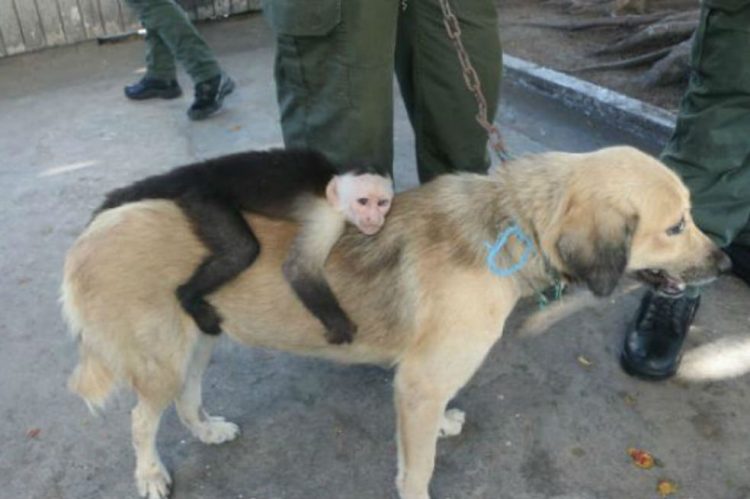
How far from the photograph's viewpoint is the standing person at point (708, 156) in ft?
10.2

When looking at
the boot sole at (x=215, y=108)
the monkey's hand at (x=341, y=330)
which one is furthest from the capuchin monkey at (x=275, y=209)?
the boot sole at (x=215, y=108)

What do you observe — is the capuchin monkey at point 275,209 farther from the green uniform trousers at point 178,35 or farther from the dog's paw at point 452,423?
the green uniform trousers at point 178,35

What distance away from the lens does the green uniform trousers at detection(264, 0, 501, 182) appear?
2.82 meters

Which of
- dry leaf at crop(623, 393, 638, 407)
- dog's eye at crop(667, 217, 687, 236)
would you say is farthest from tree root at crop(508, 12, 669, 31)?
dog's eye at crop(667, 217, 687, 236)

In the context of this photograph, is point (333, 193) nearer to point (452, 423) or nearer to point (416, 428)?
point (416, 428)

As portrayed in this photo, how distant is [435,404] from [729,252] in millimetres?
2155

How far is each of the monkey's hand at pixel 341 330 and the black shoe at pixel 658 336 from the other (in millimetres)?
1393

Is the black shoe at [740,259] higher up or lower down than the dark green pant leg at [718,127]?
lower down

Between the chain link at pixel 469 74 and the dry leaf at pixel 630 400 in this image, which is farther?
the dry leaf at pixel 630 400

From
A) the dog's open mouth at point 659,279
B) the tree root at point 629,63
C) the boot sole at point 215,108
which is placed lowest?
the boot sole at point 215,108

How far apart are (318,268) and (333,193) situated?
0.87 feet

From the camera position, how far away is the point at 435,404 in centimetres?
242

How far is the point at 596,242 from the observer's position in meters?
2.25

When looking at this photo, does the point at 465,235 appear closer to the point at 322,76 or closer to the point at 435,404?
the point at 435,404
